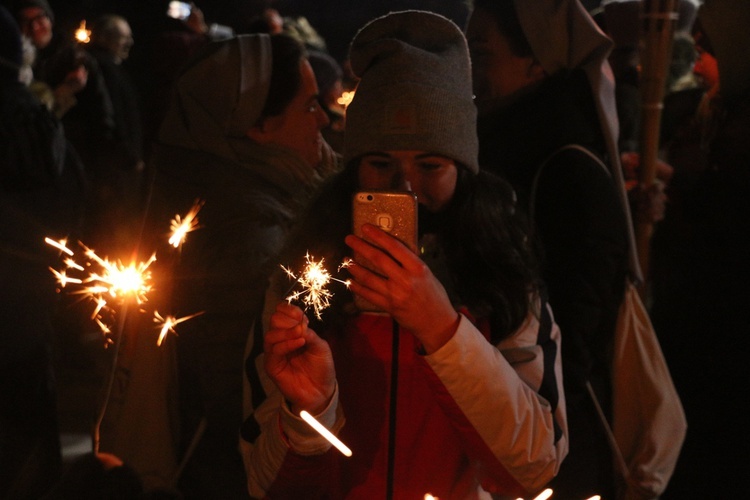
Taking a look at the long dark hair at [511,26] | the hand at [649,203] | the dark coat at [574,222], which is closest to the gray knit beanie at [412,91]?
the dark coat at [574,222]

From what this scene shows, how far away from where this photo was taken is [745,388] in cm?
308

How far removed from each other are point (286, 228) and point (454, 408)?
4.18 ft

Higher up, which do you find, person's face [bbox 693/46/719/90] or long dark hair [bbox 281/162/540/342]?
person's face [bbox 693/46/719/90]

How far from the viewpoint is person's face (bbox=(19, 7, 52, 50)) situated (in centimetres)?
542

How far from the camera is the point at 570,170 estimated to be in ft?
9.07

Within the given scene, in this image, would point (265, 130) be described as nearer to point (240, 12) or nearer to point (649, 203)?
point (649, 203)

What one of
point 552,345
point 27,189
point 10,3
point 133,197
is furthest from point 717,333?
point 133,197

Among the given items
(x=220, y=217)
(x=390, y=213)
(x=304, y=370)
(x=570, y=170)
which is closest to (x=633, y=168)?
(x=570, y=170)

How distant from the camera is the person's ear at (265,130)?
3.09m

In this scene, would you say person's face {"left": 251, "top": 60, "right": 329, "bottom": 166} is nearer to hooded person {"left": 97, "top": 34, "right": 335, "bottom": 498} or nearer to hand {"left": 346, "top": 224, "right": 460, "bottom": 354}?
hooded person {"left": 97, "top": 34, "right": 335, "bottom": 498}

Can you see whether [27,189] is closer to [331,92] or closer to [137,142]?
[331,92]

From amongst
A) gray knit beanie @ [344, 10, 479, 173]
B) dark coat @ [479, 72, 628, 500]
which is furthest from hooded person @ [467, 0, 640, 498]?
gray knit beanie @ [344, 10, 479, 173]

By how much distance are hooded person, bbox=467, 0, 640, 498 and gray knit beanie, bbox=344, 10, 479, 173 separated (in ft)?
1.89

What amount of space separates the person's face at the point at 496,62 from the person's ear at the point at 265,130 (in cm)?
72
